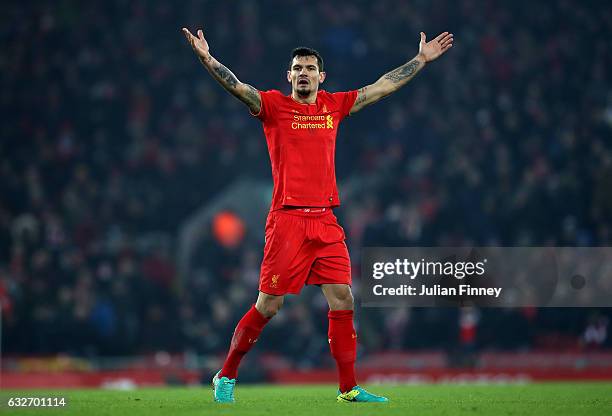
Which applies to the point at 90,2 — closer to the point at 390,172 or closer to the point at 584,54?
the point at 390,172

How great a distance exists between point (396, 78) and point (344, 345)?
214 cm

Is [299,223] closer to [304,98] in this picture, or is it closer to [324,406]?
[304,98]

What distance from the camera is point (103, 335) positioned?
55.2 feet

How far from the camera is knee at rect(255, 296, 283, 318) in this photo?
26.0 feet

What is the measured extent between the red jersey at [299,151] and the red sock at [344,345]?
0.83 meters

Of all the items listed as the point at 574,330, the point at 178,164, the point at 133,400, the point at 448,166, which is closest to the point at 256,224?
the point at 178,164

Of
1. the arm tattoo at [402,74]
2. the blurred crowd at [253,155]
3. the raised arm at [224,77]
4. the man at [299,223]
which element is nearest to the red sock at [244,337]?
the man at [299,223]

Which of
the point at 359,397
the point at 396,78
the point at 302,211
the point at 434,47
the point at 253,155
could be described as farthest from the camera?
the point at 253,155

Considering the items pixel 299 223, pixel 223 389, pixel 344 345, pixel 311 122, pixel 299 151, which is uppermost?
pixel 311 122

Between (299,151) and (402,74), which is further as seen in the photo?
(402,74)

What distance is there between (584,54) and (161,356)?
1034 cm

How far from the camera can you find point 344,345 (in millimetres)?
7957

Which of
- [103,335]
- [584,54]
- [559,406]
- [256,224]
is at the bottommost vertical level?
[559,406]

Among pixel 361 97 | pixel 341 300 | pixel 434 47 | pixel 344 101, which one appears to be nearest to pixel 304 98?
pixel 344 101
